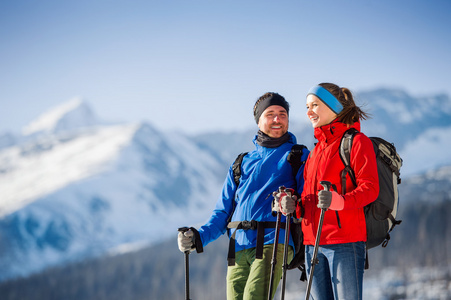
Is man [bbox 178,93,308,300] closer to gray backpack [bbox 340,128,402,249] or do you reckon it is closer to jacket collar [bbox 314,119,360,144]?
jacket collar [bbox 314,119,360,144]

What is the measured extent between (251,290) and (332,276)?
0.80 meters

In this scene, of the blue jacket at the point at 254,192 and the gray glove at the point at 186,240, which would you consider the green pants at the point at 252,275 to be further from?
the gray glove at the point at 186,240

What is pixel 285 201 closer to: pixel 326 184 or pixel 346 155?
pixel 326 184

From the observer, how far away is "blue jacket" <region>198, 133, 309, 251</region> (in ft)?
16.8

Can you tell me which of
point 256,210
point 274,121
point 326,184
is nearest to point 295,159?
point 274,121

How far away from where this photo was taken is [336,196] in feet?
14.2

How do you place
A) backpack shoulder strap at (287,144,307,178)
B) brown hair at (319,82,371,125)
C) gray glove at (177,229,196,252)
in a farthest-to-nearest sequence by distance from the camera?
backpack shoulder strap at (287,144,307,178) < gray glove at (177,229,196,252) < brown hair at (319,82,371,125)

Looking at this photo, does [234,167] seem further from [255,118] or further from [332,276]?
[332,276]

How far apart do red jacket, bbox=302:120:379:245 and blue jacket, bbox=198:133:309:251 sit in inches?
13.7

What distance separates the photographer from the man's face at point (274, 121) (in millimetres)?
5438

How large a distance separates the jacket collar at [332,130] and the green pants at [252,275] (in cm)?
115

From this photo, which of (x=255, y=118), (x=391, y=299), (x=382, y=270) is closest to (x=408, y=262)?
(x=382, y=270)

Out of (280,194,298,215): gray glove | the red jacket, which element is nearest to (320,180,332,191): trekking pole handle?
the red jacket

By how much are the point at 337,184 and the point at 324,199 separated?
17.1 inches
